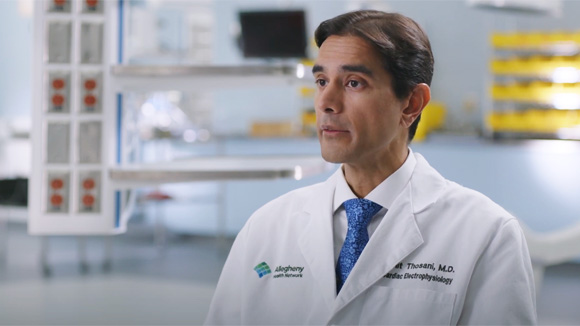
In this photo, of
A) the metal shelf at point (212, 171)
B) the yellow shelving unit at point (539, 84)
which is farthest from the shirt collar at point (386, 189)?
the yellow shelving unit at point (539, 84)

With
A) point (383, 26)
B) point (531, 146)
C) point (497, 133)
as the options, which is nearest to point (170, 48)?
point (497, 133)

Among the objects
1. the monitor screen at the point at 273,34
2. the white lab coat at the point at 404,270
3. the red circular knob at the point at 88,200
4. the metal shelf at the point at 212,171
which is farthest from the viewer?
the monitor screen at the point at 273,34

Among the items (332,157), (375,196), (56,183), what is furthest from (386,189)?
(56,183)

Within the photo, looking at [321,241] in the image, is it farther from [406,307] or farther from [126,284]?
[126,284]

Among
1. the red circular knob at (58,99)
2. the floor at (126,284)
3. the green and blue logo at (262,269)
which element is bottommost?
the floor at (126,284)

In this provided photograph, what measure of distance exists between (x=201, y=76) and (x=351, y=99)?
5.20ft

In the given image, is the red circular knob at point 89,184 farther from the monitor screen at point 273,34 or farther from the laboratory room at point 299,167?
the monitor screen at point 273,34

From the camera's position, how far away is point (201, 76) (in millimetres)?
2959

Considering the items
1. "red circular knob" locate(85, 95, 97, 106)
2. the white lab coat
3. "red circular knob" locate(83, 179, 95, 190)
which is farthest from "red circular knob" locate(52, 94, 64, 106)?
the white lab coat

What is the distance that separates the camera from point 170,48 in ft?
27.4

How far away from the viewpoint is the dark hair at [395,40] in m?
1.45

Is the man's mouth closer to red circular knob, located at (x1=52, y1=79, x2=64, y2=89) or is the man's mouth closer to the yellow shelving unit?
red circular knob, located at (x1=52, y1=79, x2=64, y2=89)

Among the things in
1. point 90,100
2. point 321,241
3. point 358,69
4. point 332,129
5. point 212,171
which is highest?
point 358,69

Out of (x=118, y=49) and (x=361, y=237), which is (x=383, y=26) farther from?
(x=118, y=49)
